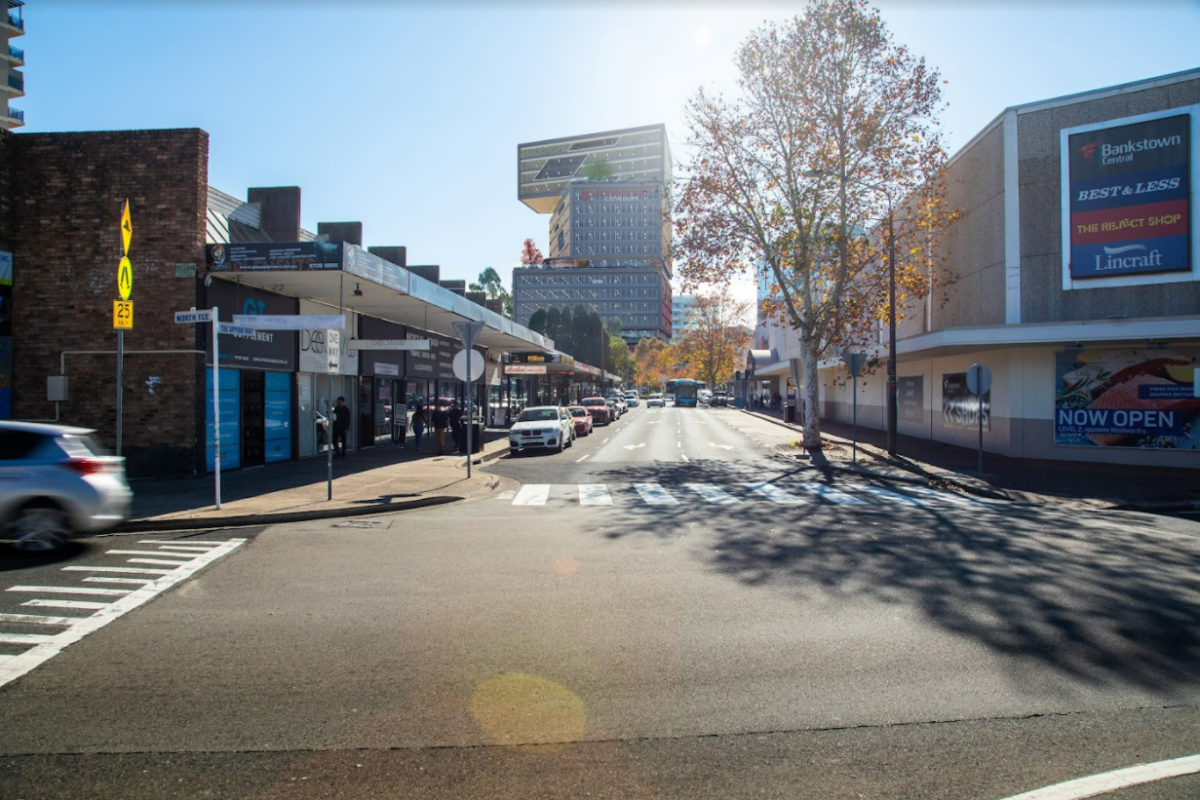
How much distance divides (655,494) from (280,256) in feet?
28.2

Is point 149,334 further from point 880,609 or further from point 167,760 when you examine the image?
point 880,609

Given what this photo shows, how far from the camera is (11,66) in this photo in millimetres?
63781

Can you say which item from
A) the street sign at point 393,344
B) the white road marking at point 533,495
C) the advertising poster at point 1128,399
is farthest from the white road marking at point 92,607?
the advertising poster at point 1128,399

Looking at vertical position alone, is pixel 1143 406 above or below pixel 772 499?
above

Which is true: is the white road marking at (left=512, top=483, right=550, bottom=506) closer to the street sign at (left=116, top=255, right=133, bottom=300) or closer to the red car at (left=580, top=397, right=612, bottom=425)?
the street sign at (left=116, top=255, right=133, bottom=300)

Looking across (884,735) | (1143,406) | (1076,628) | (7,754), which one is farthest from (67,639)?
(1143,406)

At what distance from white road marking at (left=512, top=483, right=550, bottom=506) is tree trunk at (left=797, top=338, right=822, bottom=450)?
12.5 metres

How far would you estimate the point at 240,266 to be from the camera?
14906 millimetres

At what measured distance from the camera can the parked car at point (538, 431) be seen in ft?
78.7

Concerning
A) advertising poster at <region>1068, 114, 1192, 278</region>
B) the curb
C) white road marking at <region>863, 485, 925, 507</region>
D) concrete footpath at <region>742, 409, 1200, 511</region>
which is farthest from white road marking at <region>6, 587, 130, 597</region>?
advertising poster at <region>1068, 114, 1192, 278</region>

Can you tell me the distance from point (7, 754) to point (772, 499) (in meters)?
11.6

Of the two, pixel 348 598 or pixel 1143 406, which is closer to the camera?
pixel 348 598

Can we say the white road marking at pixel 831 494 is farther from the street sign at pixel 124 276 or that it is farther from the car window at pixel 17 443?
the street sign at pixel 124 276

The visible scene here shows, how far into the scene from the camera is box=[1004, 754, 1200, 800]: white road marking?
343cm
